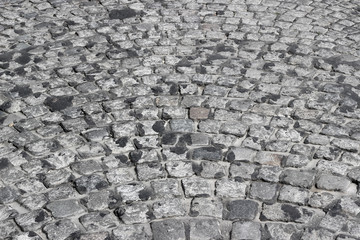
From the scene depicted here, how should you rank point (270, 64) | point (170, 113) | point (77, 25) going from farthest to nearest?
point (77, 25) < point (270, 64) < point (170, 113)

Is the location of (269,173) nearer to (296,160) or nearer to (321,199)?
(296,160)

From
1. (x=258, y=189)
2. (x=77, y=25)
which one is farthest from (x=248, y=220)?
(x=77, y=25)

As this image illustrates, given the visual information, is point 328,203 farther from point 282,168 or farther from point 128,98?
point 128,98

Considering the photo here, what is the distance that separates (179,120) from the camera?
5156 millimetres

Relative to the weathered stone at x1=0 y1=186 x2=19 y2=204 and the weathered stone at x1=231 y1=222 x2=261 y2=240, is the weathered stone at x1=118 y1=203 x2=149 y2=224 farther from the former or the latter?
the weathered stone at x1=0 y1=186 x2=19 y2=204

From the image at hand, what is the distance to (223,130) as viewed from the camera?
505 centimetres

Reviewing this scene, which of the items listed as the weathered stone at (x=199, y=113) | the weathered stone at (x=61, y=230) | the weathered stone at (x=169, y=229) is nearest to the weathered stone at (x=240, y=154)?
the weathered stone at (x=199, y=113)

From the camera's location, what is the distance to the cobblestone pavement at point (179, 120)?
4.21m

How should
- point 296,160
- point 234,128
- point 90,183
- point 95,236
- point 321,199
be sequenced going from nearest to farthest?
point 95,236 < point 321,199 < point 90,183 < point 296,160 < point 234,128

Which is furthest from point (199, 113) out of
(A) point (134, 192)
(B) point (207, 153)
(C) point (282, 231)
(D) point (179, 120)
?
(C) point (282, 231)

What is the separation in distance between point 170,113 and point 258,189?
43.7 inches

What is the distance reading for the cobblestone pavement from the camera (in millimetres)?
4211

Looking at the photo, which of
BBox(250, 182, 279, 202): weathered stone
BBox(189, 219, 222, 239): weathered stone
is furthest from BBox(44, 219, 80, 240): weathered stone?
BBox(250, 182, 279, 202): weathered stone

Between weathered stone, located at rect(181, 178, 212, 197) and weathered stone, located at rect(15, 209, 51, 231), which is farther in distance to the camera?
weathered stone, located at rect(181, 178, 212, 197)
